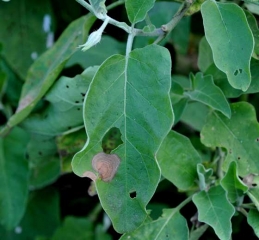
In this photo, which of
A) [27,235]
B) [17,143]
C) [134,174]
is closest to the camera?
[134,174]

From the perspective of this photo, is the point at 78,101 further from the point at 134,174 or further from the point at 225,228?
the point at 225,228

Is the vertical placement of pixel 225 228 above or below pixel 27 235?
above

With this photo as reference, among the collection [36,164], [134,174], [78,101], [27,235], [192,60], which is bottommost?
[27,235]

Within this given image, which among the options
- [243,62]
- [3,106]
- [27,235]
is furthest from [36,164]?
[243,62]

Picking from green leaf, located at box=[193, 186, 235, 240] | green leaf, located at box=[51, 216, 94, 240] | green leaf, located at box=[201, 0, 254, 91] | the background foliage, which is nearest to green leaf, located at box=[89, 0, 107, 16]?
the background foliage

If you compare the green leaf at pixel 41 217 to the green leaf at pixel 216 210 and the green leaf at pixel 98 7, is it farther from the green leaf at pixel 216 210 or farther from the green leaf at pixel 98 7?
the green leaf at pixel 98 7

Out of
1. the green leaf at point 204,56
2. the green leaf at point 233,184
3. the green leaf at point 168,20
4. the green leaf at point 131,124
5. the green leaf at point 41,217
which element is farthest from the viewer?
the green leaf at point 41,217

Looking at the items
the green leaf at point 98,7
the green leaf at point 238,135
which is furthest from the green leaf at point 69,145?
the green leaf at point 98,7
